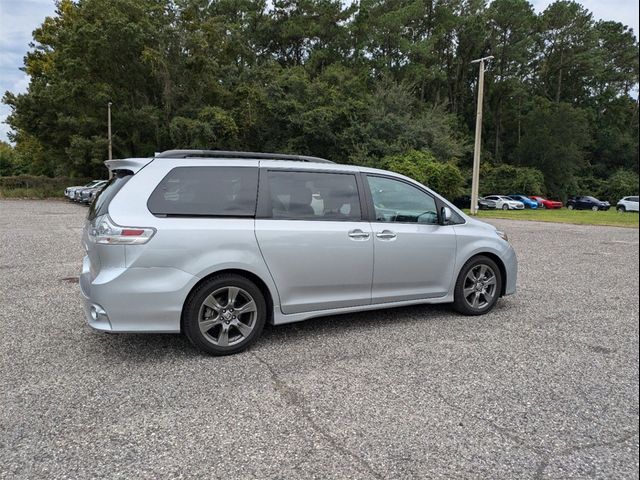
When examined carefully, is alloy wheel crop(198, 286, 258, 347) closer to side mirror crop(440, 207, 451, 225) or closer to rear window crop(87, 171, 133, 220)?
rear window crop(87, 171, 133, 220)

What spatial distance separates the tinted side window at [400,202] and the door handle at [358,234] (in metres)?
0.26

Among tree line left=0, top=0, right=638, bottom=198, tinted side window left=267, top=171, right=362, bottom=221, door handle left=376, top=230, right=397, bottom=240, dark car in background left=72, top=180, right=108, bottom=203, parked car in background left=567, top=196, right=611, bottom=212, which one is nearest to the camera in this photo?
tinted side window left=267, top=171, right=362, bottom=221

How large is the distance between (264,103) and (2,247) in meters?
27.5

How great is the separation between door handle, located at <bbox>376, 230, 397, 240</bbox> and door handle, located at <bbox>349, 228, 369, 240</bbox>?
5.5 inches

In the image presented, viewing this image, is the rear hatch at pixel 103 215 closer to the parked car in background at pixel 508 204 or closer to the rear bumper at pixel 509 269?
the rear bumper at pixel 509 269

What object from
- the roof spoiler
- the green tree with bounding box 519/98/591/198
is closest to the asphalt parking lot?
the roof spoiler

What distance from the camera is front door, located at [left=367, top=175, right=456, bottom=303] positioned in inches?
182

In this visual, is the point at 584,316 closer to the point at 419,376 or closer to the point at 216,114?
the point at 419,376

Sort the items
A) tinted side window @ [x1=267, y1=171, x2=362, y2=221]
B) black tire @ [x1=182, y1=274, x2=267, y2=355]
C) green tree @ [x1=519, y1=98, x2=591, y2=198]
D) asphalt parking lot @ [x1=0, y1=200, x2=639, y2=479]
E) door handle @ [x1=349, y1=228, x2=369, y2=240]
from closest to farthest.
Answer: asphalt parking lot @ [x1=0, y1=200, x2=639, y2=479] → black tire @ [x1=182, y1=274, x2=267, y2=355] → tinted side window @ [x1=267, y1=171, x2=362, y2=221] → door handle @ [x1=349, y1=228, x2=369, y2=240] → green tree @ [x1=519, y1=98, x2=591, y2=198]

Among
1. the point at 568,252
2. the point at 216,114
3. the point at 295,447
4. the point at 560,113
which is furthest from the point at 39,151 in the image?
the point at 560,113

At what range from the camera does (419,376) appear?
141 inches

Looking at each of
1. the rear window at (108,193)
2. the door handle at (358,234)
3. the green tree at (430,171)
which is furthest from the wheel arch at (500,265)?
the green tree at (430,171)

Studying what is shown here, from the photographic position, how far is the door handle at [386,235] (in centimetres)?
457

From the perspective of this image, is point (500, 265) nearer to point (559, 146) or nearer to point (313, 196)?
point (313, 196)
